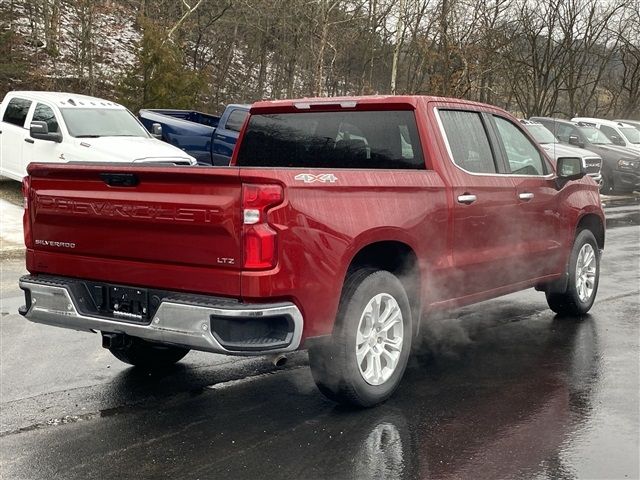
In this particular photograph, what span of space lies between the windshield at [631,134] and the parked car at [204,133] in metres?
13.3

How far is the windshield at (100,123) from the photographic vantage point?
13258 millimetres

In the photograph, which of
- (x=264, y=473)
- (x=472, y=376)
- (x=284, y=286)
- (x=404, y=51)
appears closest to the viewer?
(x=264, y=473)

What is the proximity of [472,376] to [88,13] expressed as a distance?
80.4 ft

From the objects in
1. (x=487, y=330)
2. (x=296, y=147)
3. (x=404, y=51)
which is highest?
(x=404, y=51)

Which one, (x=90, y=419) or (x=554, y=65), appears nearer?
(x=90, y=419)

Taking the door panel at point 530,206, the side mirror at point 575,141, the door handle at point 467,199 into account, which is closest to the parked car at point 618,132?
the side mirror at point 575,141

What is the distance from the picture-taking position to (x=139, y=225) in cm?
430

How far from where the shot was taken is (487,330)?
6.99 m

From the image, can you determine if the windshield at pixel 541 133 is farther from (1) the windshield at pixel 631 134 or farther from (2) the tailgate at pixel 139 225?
(2) the tailgate at pixel 139 225

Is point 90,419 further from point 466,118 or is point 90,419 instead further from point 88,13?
point 88,13

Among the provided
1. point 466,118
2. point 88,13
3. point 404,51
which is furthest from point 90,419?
point 404,51

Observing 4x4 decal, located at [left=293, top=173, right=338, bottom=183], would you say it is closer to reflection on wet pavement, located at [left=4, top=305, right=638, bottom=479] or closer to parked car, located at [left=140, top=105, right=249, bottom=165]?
reflection on wet pavement, located at [left=4, top=305, right=638, bottom=479]

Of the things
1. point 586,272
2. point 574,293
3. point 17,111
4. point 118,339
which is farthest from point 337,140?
point 17,111

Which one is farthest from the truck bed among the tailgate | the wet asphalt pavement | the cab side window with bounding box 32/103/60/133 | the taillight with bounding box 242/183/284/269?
the taillight with bounding box 242/183/284/269
